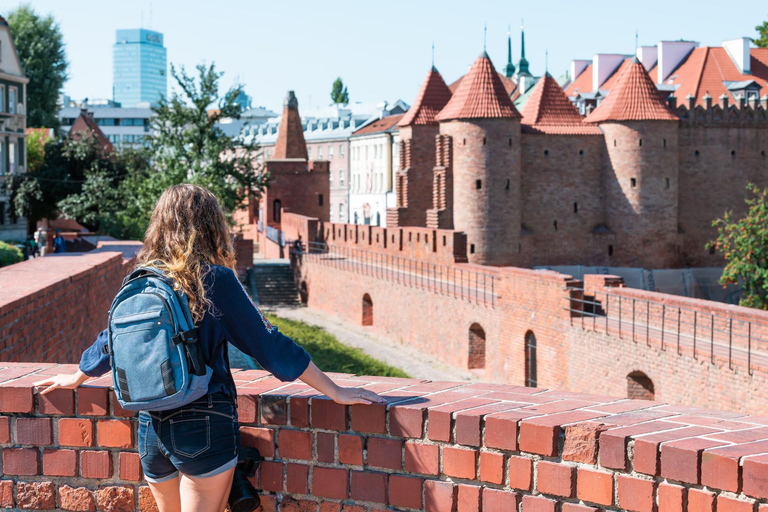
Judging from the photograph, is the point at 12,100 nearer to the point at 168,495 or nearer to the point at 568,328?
the point at 568,328

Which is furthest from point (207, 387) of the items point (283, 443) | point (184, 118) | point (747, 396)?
point (184, 118)

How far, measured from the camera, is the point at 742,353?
1791 centimetres

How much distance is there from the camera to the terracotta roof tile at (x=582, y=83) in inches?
2277

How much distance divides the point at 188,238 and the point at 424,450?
1.16 metres

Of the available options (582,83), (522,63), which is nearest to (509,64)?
(522,63)

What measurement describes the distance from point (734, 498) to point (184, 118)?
116 feet

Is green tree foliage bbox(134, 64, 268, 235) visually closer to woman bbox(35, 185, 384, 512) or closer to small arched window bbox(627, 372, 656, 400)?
small arched window bbox(627, 372, 656, 400)

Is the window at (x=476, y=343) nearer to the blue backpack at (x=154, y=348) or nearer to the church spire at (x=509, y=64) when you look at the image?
the blue backpack at (x=154, y=348)

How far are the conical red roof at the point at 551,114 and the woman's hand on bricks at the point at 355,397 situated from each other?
34648 millimetres

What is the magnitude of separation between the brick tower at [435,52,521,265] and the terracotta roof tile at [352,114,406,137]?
29.8m

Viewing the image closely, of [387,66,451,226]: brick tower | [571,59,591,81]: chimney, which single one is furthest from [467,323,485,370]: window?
[571,59,591,81]: chimney

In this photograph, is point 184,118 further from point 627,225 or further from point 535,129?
point 627,225

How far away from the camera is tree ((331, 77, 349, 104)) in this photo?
327 feet

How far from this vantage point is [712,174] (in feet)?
128
